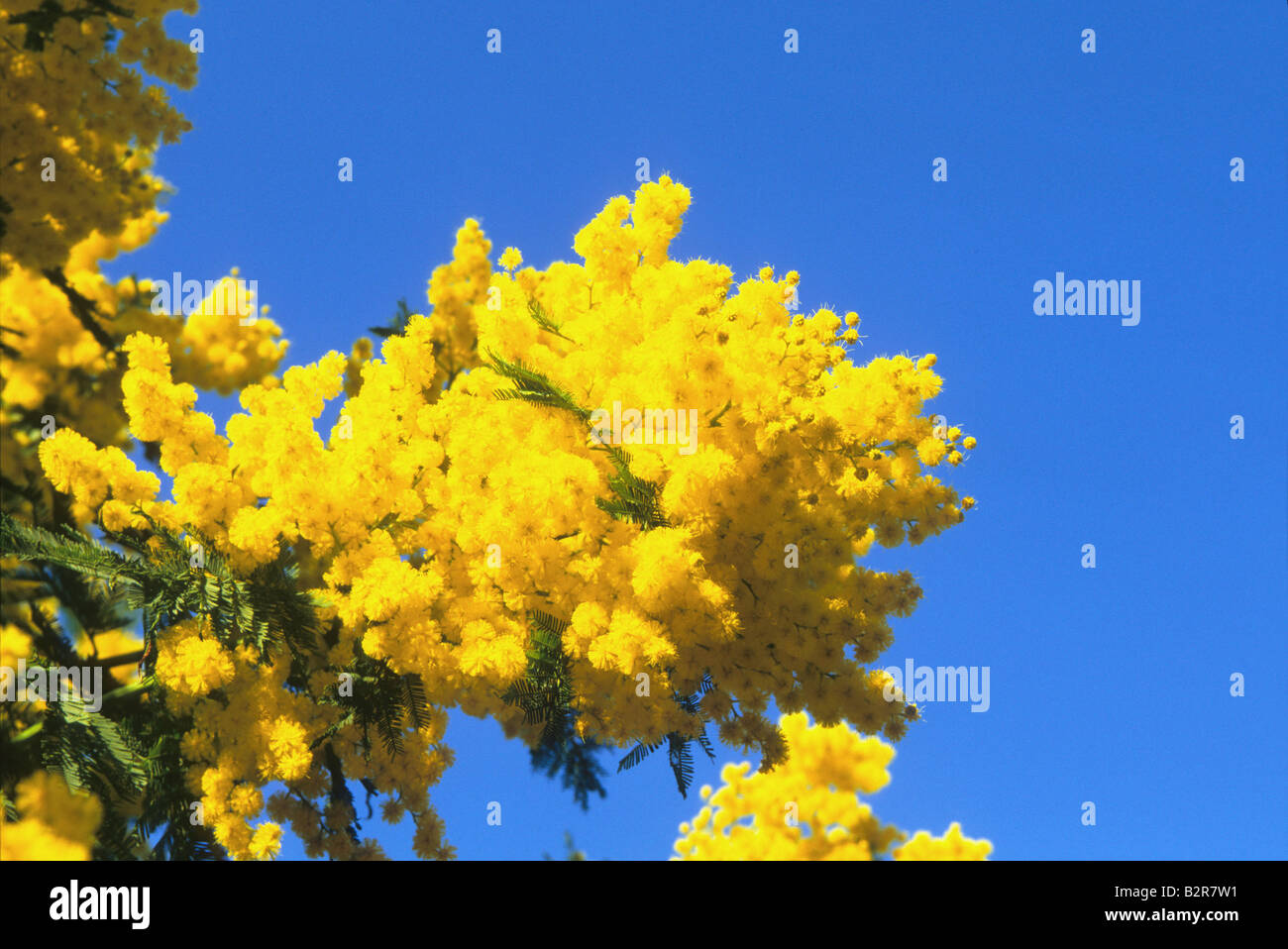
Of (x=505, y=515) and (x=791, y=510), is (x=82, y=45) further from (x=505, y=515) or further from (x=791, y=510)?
(x=791, y=510)

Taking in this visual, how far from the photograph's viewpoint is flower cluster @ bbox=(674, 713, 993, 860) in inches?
374

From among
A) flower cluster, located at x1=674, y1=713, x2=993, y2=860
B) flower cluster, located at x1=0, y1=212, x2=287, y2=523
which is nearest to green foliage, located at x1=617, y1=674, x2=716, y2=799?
flower cluster, located at x1=674, y1=713, x2=993, y2=860

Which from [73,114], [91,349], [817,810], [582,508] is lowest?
[817,810]

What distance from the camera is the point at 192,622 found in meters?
5.98

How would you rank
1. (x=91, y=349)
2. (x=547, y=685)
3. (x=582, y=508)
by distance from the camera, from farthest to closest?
1. (x=91, y=349)
2. (x=547, y=685)
3. (x=582, y=508)

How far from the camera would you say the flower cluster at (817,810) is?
31.2 feet

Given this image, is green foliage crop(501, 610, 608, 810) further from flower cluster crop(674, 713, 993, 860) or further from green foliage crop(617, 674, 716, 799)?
flower cluster crop(674, 713, 993, 860)

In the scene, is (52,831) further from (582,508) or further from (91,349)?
(91,349)

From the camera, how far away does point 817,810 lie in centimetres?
973

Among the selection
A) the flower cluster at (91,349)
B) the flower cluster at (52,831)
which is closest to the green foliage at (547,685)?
the flower cluster at (52,831)

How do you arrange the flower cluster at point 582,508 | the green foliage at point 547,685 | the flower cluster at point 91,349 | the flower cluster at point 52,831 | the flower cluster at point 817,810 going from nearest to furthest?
the flower cluster at point 52,831 → the flower cluster at point 582,508 → the green foliage at point 547,685 → the flower cluster at point 817,810 → the flower cluster at point 91,349

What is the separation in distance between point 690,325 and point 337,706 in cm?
330

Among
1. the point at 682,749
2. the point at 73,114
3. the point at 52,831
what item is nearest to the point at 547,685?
the point at 682,749

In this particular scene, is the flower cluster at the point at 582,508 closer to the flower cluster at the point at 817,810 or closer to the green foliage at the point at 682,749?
Answer: the green foliage at the point at 682,749
